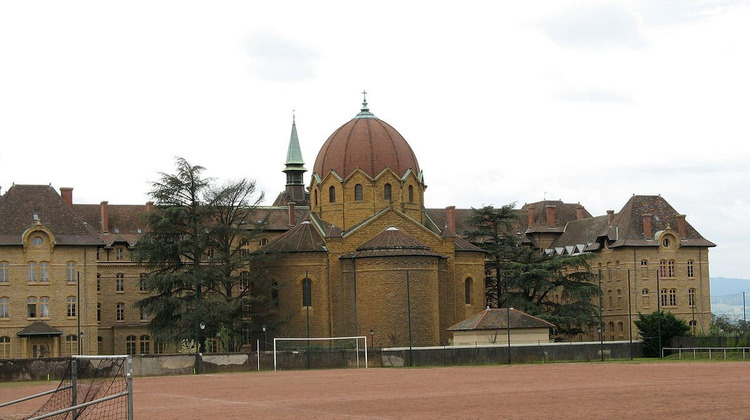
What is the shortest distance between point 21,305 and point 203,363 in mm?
26648

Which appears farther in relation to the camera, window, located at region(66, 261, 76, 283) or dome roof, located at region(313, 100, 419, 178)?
dome roof, located at region(313, 100, 419, 178)

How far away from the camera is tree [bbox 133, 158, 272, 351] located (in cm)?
7969

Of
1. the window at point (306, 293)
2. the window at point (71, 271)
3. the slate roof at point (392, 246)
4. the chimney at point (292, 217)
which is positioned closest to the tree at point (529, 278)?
the slate roof at point (392, 246)

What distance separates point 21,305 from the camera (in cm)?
8362

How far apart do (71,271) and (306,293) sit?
1877 centimetres

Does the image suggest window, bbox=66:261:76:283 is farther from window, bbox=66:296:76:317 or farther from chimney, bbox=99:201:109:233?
chimney, bbox=99:201:109:233

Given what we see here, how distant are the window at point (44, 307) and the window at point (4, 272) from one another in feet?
9.79

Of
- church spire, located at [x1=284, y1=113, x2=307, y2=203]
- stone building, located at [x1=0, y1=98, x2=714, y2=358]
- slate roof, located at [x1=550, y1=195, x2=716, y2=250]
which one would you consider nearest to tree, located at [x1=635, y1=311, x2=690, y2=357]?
stone building, located at [x1=0, y1=98, x2=714, y2=358]

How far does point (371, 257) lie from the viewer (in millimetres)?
83938

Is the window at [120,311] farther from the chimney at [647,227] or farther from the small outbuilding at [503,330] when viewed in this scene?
the chimney at [647,227]

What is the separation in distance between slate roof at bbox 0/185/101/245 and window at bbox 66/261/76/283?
5.86 feet

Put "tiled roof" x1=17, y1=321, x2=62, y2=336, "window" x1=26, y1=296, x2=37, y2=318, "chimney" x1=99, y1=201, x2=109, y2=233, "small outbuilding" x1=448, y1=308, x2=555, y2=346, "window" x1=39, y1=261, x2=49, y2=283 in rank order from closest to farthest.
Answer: "small outbuilding" x1=448, y1=308, x2=555, y2=346, "tiled roof" x1=17, y1=321, x2=62, y2=336, "window" x1=26, y1=296, x2=37, y2=318, "window" x1=39, y1=261, x2=49, y2=283, "chimney" x1=99, y1=201, x2=109, y2=233

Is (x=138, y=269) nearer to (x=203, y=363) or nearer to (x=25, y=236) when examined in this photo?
(x=25, y=236)

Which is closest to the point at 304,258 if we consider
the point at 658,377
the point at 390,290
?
the point at 390,290
